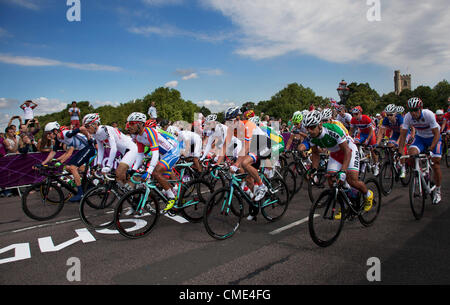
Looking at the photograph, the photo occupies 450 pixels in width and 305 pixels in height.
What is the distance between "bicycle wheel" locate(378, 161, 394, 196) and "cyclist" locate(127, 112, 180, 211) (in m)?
5.25

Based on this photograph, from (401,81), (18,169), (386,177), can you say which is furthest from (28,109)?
(401,81)

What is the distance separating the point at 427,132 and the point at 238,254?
5.15 m

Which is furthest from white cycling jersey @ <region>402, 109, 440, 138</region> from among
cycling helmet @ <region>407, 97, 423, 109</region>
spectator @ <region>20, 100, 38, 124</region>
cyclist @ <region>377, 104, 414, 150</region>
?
spectator @ <region>20, 100, 38, 124</region>

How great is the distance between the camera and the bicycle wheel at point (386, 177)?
23.6 feet

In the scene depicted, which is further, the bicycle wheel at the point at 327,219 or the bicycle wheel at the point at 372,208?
the bicycle wheel at the point at 372,208

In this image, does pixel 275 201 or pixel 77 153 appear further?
pixel 77 153

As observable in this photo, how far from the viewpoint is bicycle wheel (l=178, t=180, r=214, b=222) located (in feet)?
17.7

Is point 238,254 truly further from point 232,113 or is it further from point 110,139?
point 110,139

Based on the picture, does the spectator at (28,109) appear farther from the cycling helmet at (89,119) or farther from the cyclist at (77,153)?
the cycling helmet at (89,119)

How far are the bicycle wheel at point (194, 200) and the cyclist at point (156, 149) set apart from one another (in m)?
0.24

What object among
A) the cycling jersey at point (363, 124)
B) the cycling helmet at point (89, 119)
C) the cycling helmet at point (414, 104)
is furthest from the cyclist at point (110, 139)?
the cycling jersey at point (363, 124)

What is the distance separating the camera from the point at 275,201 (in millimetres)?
5527
